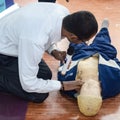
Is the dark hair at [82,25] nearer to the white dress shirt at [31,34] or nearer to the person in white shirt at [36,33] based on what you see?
the person in white shirt at [36,33]

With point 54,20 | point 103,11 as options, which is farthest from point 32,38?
point 103,11

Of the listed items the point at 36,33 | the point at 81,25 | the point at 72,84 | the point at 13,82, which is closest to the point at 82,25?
the point at 81,25

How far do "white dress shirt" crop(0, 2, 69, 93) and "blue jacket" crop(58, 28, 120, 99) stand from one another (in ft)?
0.97

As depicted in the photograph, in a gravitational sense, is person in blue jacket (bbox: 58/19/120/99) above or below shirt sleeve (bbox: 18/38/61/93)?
below

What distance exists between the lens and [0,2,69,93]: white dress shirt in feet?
5.06

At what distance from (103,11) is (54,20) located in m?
1.75

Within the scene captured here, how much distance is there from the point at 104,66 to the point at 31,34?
0.60 meters

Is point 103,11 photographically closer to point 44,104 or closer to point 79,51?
point 79,51

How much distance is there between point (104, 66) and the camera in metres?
1.91

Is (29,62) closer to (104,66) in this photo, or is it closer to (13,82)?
(13,82)

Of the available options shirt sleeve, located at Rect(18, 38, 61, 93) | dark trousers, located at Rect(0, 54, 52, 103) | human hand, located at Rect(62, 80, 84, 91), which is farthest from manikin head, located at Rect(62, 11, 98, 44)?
dark trousers, located at Rect(0, 54, 52, 103)

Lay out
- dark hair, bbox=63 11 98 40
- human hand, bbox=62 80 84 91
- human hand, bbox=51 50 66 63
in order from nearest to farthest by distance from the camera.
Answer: dark hair, bbox=63 11 98 40 < human hand, bbox=62 80 84 91 < human hand, bbox=51 50 66 63

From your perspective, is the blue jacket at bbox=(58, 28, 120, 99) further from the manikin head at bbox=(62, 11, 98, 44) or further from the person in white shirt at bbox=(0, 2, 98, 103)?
the manikin head at bbox=(62, 11, 98, 44)

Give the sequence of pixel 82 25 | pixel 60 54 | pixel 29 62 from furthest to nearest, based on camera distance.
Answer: pixel 60 54 < pixel 29 62 < pixel 82 25
